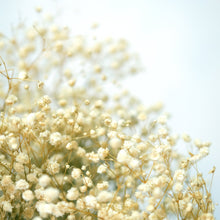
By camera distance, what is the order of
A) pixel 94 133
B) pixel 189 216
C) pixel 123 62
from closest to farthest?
pixel 189 216 < pixel 94 133 < pixel 123 62

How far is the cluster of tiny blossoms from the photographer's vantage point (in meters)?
0.53

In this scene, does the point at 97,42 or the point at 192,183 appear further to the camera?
the point at 97,42

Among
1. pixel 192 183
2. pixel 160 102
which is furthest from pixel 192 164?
pixel 160 102

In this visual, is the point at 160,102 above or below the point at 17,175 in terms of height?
above

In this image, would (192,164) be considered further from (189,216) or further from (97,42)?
(97,42)

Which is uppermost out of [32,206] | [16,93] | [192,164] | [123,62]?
[123,62]

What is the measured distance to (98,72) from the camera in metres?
0.97

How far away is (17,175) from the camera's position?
2.00ft

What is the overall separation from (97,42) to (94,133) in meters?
0.45

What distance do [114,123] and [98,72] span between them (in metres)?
0.35

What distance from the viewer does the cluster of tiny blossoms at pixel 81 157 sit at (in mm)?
531

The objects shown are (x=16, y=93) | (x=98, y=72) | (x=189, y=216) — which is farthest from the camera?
(x=98, y=72)

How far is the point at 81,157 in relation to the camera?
744 millimetres

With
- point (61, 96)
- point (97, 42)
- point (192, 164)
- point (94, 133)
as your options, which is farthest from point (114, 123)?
point (97, 42)
